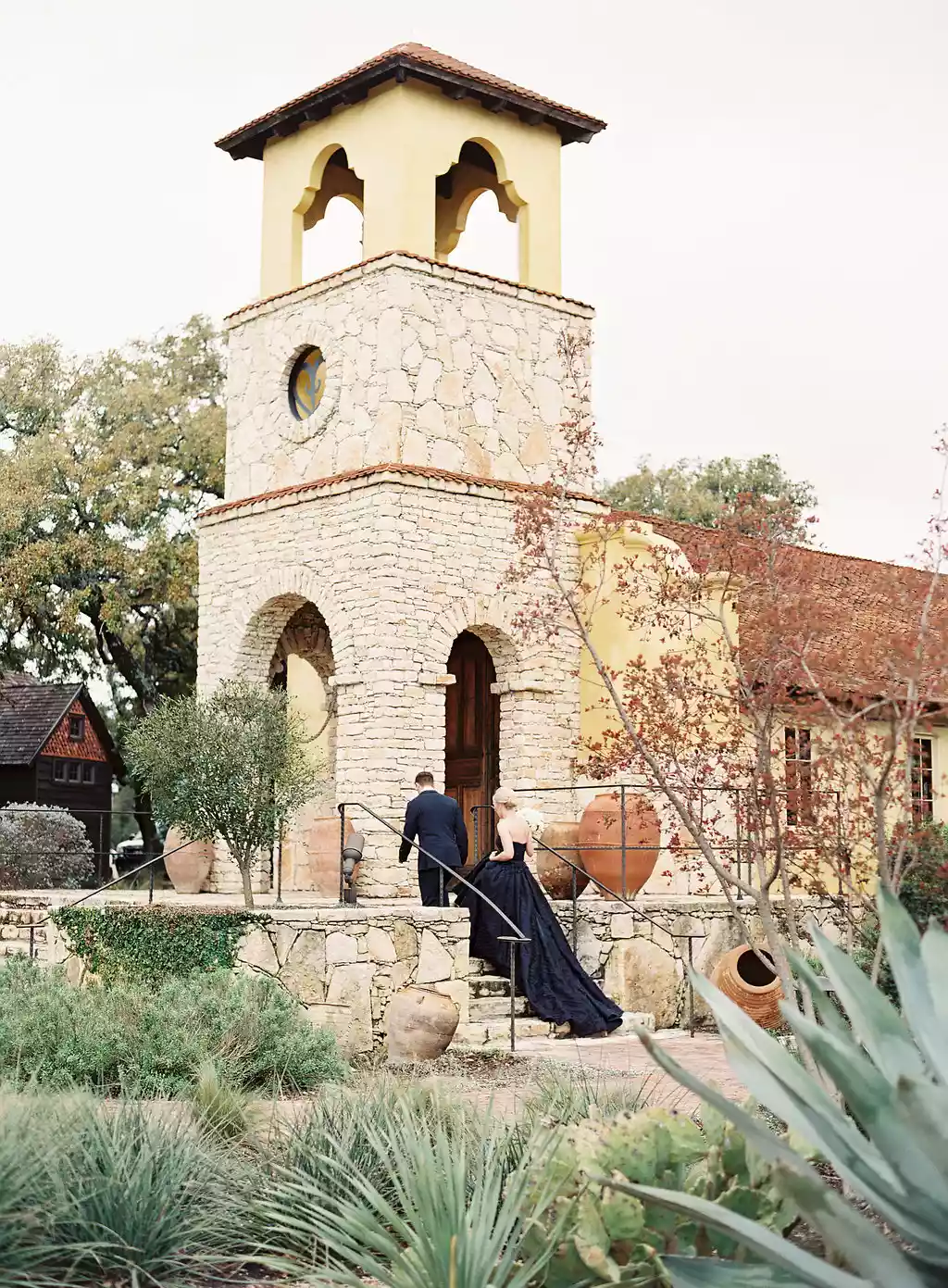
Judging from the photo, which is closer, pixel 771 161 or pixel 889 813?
pixel 889 813

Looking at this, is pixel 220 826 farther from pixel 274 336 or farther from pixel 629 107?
pixel 629 107

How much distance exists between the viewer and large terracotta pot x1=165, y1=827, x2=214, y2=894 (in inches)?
738

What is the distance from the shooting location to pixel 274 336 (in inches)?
786

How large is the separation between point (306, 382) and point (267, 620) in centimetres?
300

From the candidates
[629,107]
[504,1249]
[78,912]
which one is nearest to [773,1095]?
[504,1249]

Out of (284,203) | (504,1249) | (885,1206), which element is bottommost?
(504,1249)

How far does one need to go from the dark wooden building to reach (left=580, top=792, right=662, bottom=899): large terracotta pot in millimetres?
19711

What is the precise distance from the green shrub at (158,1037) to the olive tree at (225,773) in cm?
407

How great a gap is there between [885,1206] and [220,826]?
12.0 meters

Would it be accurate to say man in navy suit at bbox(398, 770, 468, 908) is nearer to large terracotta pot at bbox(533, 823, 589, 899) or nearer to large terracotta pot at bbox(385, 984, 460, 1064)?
large terracotta pot at bbox(385, 984, 460, 1064)

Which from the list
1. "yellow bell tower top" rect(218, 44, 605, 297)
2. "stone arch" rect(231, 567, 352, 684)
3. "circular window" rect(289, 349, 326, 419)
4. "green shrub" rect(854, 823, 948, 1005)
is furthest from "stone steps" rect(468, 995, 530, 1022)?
"yellow bell tower top" rect(218, 44, 605, 297)

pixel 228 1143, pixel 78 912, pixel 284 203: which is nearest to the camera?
pixel 228 1143

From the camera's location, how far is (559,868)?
16266 mm

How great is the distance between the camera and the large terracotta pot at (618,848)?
15.9 metres
